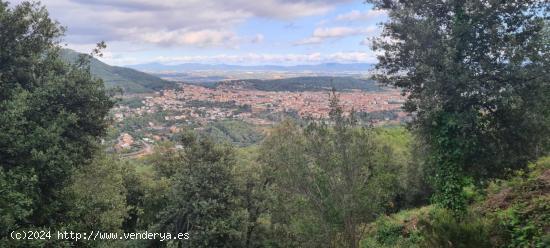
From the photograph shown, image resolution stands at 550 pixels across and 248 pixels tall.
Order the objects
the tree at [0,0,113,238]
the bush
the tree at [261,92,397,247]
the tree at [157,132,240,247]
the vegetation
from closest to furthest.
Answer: the bush, the tree at [0,0,113,238], the vegetation, the tree at [261,92,397,247], the tree at [157,132,240,247]

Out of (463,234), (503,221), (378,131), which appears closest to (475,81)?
(378,131)

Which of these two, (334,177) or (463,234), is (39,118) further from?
(463,234)

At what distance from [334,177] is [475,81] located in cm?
520

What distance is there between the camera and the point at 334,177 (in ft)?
41.7

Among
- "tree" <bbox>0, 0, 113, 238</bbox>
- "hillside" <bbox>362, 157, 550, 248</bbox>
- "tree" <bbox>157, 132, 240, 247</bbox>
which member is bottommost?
"tree" <bbox>157, 132, 240, 247</bbox>

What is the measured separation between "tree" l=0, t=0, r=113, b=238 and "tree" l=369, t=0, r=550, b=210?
10.4 meters

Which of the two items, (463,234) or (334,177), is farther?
(334,177)

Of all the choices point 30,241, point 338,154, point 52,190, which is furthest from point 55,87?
point 338,154

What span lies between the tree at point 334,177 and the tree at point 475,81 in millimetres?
2568

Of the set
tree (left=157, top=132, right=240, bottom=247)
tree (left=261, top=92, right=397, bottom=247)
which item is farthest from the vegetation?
tree (left=157, top=132, right=240, bottom=247)

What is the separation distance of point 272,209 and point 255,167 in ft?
10.0

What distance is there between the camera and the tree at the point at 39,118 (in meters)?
10.7

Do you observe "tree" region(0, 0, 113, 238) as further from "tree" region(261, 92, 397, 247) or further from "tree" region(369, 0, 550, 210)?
"tree" region(369, 0, 550, 210)

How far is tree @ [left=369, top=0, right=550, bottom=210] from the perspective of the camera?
497 inches
